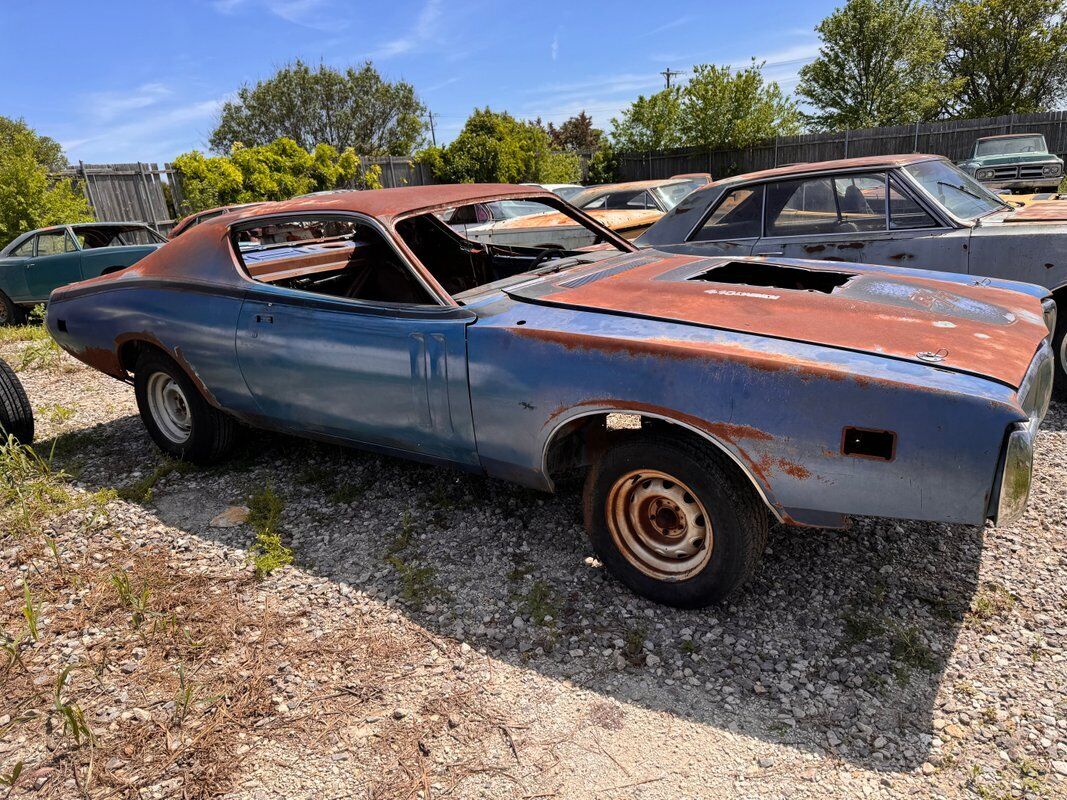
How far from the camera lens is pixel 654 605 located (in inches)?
117

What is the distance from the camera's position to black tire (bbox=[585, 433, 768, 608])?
8.63ft

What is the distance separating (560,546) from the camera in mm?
3447

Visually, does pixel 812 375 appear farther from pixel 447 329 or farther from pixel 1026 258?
pixel 1026 258

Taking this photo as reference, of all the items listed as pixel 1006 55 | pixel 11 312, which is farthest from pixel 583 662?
pixel 1006 55

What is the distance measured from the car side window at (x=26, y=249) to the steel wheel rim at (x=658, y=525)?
10.4 m

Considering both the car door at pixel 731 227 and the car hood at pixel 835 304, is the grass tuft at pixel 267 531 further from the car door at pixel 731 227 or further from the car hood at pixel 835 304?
the car door at pixel 731 227

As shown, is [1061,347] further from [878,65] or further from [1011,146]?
[878,65]

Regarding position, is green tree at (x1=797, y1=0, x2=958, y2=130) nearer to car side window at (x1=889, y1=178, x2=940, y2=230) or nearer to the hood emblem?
car side window at (x1=889, y1=178, x2=940, y2=230)

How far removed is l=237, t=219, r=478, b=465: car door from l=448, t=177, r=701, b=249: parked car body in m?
4.55

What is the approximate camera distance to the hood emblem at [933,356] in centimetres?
241

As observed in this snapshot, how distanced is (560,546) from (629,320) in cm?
117

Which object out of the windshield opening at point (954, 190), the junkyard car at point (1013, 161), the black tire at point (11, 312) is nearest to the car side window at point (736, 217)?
the windshield opening at point (954, 190)

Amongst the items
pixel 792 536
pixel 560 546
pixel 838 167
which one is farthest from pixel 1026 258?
pixel 560 546

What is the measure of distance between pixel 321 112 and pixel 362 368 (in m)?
46.5
